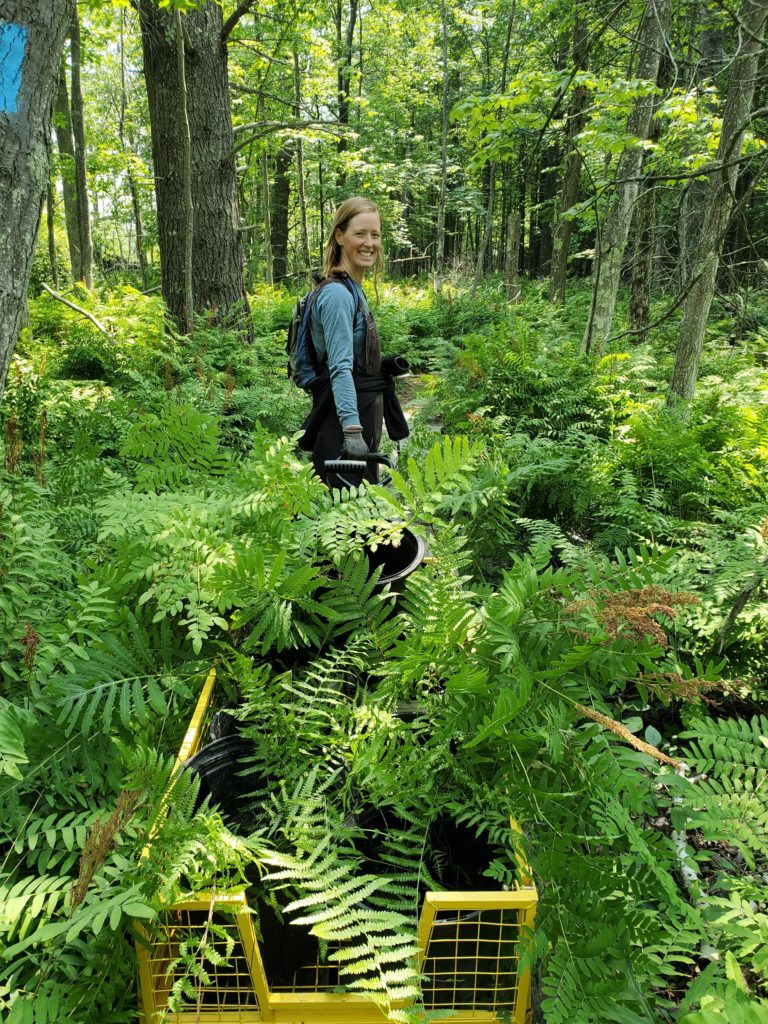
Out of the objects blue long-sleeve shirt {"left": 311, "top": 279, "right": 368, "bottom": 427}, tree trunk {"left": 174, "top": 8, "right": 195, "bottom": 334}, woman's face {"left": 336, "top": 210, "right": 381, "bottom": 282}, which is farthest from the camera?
tree trunk {"left": 174, "top": 8, "right": 195, "bottom": 334}

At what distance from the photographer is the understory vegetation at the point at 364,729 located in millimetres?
1375

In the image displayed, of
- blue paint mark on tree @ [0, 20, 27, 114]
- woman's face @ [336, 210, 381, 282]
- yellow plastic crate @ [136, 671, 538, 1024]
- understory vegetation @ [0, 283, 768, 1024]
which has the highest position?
blue paint mark on tree @ [0, 20, 27, 114]

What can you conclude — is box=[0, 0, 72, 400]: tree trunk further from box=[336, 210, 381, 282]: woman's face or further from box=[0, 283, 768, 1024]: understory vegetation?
box=[336, 210, 381, 282]: woman's face

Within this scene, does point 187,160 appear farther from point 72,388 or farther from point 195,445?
point 195,445

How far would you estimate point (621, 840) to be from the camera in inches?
66.4

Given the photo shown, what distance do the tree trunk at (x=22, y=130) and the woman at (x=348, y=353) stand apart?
1559 millimetres

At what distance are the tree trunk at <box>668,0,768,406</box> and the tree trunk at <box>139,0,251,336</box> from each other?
4475 mm

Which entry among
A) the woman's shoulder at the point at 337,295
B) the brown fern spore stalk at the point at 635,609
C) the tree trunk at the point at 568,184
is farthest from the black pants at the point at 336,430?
the tree trunk at the point at 568,184

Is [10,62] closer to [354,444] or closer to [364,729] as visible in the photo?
[354,444]

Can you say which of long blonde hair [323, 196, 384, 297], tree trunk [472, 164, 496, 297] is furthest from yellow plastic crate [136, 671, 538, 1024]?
tree trunk [472, 164, 496, 297]

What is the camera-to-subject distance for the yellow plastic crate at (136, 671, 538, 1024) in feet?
4.53

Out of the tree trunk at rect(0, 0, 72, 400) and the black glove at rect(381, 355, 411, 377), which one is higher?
the tree trunk at rect(0, 0, 72, 400)

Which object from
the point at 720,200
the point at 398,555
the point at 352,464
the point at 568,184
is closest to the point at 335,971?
the point at 398,555

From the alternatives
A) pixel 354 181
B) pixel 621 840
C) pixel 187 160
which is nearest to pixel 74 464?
pixel 621 840
